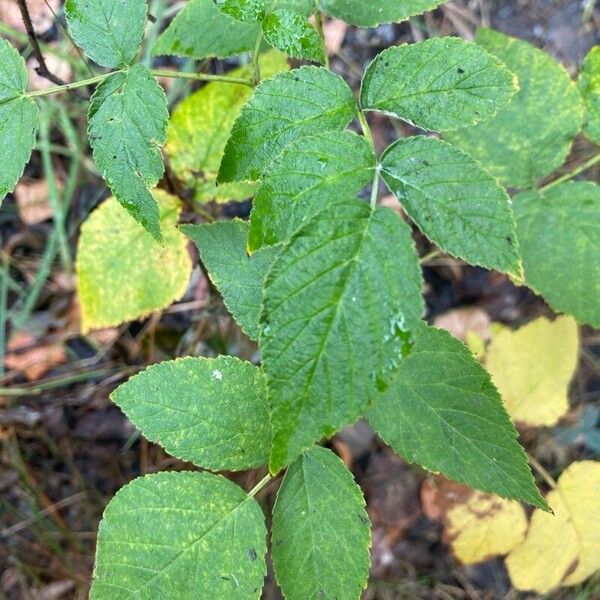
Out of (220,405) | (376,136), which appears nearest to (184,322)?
(376,136)

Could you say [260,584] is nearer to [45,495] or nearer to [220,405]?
[220,405]

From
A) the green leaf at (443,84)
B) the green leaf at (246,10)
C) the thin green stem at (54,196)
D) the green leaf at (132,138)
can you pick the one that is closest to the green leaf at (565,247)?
the green leaf at (443,84)

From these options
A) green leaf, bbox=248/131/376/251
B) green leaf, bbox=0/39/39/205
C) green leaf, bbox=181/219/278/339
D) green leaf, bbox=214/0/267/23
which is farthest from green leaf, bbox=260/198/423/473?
green leaf, bbox=0/39/39/205

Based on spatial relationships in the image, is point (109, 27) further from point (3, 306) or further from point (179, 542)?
point (3, 306)

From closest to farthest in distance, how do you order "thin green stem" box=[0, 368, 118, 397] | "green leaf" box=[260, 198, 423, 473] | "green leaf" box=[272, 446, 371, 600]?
"green leaf" box=[260, 198, 423, 473] < "green leaf" box=[272, 446, 371, 600] < "thin green stem" box=[0, 368, 118, 397]

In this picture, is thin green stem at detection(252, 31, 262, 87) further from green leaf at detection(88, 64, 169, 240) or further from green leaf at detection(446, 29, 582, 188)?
green leaf at detection(446, 29, 582, 188)

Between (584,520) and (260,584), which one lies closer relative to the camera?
(260,584)
